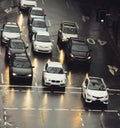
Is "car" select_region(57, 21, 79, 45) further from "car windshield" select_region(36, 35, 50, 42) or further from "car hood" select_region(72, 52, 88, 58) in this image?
"car hood" select_region(72, 52, 88, 58)

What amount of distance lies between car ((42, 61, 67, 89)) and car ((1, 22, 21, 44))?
914cm

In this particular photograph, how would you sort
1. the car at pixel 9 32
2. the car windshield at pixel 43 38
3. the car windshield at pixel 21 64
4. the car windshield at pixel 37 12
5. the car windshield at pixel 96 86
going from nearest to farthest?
the car windshield at pixel 96 86
the car windshield at pixel 21 64
the car windshield at pixel 43 38
the car at pixel 9 32
the car windshield at pixel 37 12

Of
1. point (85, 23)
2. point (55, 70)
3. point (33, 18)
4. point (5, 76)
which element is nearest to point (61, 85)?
point (55, 70)

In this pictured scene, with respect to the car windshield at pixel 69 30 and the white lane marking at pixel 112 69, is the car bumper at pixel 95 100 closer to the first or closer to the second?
the white lane marking at pixel 112 69

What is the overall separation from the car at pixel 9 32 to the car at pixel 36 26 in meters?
1.82

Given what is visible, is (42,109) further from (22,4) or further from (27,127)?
(22,4)

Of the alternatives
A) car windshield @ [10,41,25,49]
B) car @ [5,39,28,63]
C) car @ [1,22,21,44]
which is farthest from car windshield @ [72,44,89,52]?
car @ [1,22,21,44]

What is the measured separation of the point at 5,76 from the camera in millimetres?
51125

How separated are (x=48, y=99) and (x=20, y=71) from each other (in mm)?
3840

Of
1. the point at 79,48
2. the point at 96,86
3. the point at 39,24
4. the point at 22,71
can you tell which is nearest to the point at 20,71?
the point at 22,71

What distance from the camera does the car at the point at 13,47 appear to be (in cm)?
5409

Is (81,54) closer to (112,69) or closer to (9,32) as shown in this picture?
(112,69)

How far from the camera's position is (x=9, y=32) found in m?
59.2

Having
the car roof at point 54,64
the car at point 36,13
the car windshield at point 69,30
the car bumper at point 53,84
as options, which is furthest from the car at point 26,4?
the car bumper at point 53,84
